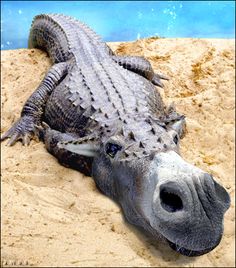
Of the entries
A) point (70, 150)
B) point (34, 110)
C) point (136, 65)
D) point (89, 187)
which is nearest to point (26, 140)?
point (34, 110)

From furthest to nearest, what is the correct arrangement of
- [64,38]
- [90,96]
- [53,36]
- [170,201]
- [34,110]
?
1. [53,36]
2. [64,38]
3. [34,110]
4. [90,96]
5. [170,201]

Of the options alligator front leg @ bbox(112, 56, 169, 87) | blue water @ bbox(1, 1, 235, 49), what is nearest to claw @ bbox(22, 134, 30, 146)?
alligator front leg @ bbox(112, 56, 169, 87)

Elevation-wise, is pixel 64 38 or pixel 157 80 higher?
pixel 64 38

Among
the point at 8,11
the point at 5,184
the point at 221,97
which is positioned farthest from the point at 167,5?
the point at 5,184

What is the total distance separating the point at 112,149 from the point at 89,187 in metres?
0.41

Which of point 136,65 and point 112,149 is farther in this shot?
point 136,65

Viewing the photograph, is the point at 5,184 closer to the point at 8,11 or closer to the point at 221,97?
the point at 221,97

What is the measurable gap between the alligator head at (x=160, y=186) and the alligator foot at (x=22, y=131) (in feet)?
2.77

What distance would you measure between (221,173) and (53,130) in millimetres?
1575

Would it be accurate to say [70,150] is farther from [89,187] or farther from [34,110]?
[34,110]

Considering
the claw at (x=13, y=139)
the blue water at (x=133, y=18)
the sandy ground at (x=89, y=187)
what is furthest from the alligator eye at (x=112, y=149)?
the blue water at (x=133, y=18)

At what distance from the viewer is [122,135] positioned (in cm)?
379

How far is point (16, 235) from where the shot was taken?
10.5 feet

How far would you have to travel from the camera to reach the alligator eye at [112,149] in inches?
148
